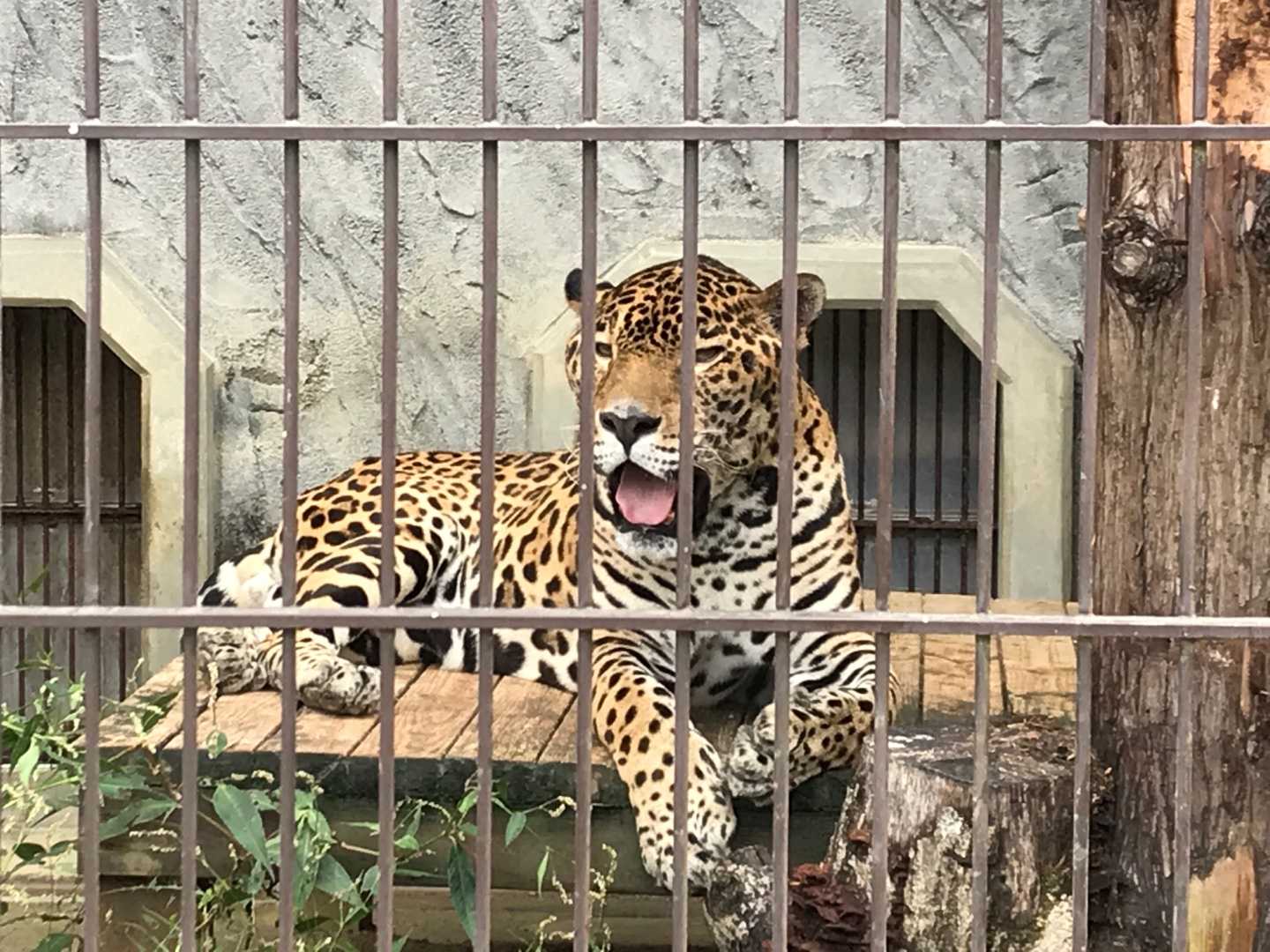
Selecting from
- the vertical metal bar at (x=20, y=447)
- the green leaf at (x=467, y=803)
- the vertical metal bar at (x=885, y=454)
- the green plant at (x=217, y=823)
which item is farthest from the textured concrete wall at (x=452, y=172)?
the vertical metal bar at (x=885, y=454)

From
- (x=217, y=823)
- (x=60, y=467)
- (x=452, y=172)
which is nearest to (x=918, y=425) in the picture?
(x=452, y=172)

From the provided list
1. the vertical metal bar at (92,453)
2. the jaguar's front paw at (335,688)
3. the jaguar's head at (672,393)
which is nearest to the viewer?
the vertical metal bar at (92,453)

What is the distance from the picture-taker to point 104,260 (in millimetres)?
6730

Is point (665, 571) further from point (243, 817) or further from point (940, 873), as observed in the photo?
point (243, 817)

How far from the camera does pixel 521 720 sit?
471 cm

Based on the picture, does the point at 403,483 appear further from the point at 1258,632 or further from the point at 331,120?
the point at 1258,632

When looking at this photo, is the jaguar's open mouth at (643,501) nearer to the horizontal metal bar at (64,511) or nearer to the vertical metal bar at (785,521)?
the vertical metal bar at (785,521)

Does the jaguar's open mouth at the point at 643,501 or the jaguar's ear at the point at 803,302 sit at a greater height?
the jaguar's ear at the point at 803,302

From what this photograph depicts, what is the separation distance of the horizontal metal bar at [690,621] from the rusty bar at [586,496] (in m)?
0.06

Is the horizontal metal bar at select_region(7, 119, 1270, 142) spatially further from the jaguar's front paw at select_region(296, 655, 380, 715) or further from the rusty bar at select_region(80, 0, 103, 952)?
the jaguar's front paw at select_region(296, 655, 380, 715)

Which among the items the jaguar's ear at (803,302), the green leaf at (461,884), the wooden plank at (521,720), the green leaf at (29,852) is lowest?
the green leaf at (461,884)

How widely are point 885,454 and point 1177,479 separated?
1.14m

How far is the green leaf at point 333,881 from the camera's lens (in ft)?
11.3

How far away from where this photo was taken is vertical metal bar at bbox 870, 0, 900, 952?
2.60m
